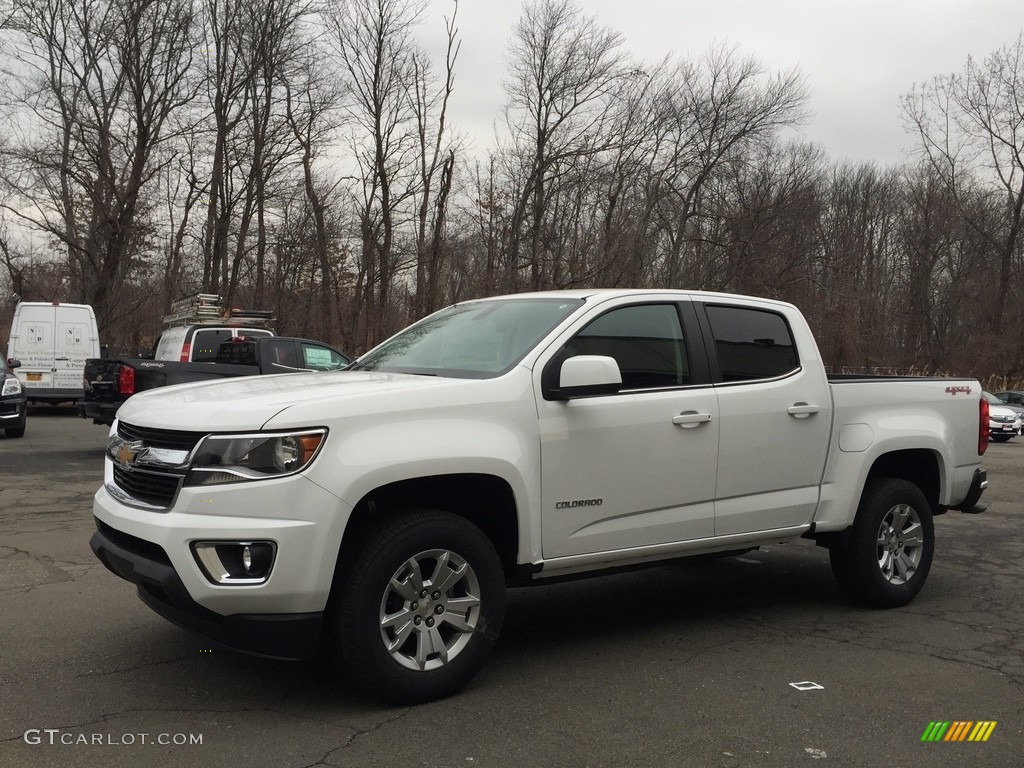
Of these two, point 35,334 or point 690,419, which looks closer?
point 690,419

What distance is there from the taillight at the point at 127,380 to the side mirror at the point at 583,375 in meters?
8.74

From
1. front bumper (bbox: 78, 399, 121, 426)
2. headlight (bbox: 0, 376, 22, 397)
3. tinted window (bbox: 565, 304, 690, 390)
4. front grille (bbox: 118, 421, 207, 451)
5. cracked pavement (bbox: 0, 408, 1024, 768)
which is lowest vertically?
cracked pavement (bbox: 0, 408, 1024, 768)

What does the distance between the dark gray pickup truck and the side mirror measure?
6.68 metres

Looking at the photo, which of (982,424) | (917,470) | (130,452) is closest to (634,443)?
(130,452)

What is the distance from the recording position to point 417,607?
13.5 ft

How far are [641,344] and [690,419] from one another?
474mm

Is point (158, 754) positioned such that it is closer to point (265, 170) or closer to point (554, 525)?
point (554, 525)

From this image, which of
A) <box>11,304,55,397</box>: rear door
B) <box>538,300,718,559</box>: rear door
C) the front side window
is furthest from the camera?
<box>11,304,55,397</box>: rear door

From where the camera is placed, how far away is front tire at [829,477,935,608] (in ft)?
19.1

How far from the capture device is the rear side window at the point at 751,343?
212 inches

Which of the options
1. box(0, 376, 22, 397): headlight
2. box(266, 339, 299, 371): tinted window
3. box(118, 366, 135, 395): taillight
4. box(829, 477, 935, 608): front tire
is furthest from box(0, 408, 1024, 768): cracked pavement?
box(0, 376, 22, 397): headlight

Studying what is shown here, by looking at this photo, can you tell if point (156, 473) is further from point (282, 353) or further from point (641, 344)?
point (282, 353)

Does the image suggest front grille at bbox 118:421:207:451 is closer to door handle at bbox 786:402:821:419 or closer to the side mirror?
the side mirror

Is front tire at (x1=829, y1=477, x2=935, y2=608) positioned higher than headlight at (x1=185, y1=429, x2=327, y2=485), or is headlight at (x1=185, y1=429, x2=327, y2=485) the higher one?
headlight at (x1=185, y1=429, x2=327, y2=485)
